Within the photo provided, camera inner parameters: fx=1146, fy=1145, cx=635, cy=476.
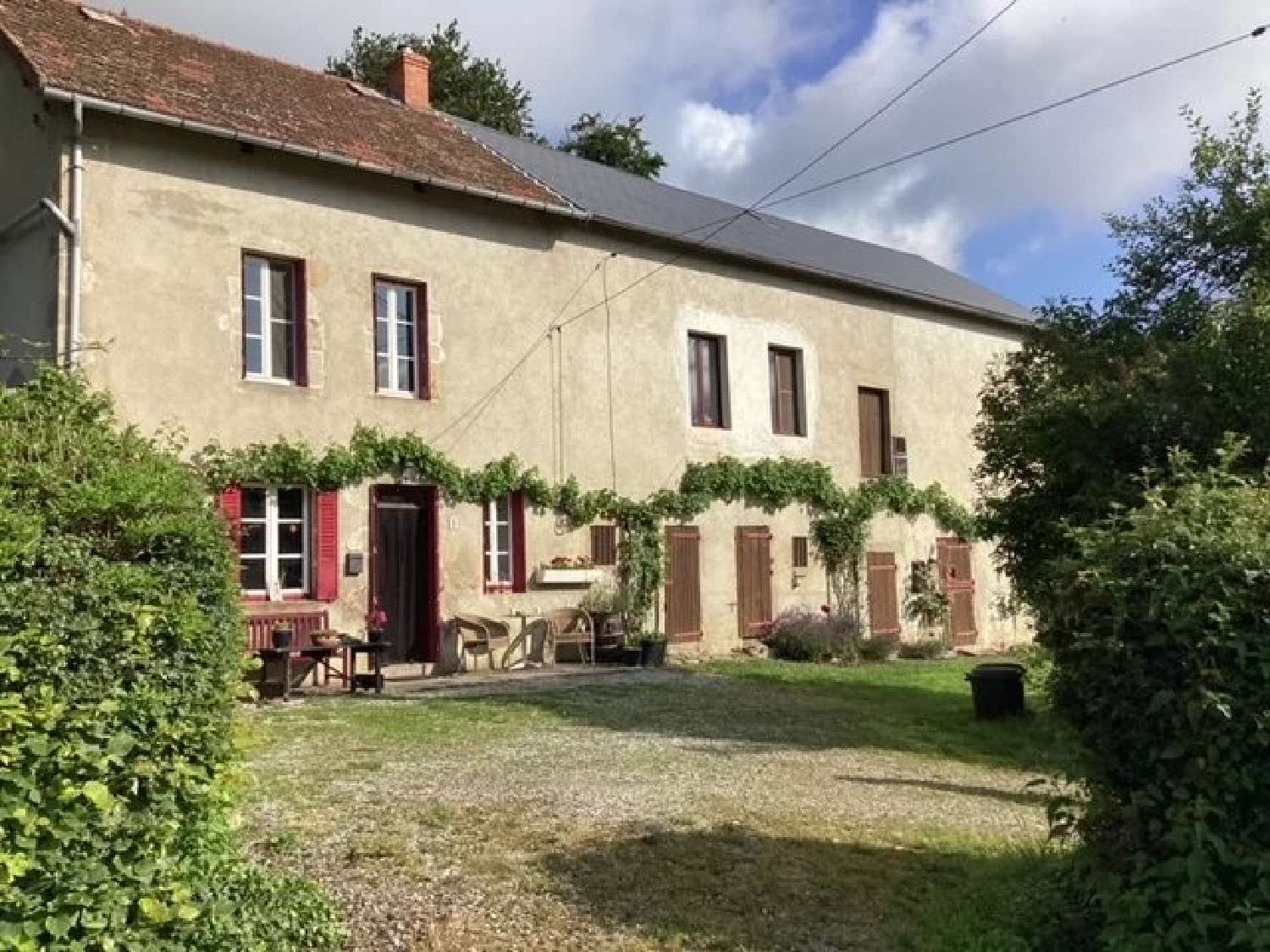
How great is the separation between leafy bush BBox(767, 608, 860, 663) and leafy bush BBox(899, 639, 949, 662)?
199cm

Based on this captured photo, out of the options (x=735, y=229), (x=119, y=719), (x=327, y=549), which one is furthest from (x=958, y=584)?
(x=119, y=719)

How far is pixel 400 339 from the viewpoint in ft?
48.8

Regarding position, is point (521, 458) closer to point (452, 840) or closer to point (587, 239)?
point (587, 239)

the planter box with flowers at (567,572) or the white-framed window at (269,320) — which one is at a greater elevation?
the white-framed window at (269,320)

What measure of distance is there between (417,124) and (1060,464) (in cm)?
1065

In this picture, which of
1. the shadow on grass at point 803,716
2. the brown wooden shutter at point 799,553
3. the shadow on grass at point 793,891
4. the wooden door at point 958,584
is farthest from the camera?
the wooden door at point 958,584

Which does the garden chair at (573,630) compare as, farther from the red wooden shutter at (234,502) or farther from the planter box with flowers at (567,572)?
the red wooden shutter at (234,502)

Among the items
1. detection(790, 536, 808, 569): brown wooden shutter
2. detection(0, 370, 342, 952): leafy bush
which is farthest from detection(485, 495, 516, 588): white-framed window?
detection(0, 370, 342, 952): leafy bush

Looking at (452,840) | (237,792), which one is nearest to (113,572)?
(237,792)

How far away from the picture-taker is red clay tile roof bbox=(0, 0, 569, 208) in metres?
12.7

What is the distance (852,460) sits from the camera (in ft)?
67.9

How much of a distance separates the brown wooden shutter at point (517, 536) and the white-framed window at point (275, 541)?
3.01 metres

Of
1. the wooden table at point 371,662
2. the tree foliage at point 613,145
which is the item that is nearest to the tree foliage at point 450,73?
the tree foliage at point 613,145

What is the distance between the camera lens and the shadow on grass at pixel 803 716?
33.7 ft
